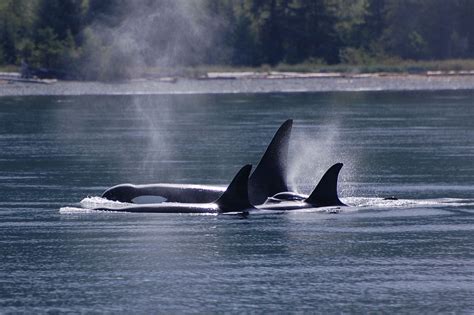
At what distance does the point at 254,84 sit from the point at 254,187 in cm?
8209

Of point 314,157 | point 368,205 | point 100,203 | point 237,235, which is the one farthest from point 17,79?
point 237,235

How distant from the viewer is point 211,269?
91.7 ft

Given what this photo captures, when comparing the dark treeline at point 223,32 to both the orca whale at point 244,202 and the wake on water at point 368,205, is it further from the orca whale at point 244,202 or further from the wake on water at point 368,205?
the orca whale at point 244,202

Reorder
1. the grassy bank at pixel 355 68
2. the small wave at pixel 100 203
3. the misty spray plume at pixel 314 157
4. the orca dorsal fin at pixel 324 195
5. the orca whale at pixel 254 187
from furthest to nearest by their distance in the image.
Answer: the grassy bank at pixel 355 68 → the misty spray plume at pixel 314 157 → the orca whale at pixel 254 187 → the small wave at pixel 100 203 → the orca dorsal fin at pixel 324 195

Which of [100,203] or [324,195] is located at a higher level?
[324,195]

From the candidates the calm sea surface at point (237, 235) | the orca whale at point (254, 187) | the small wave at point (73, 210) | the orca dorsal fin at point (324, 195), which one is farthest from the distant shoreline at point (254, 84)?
the orca dorsal fin at point (324, 195)

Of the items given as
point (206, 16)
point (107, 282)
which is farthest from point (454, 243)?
point (206, 16)

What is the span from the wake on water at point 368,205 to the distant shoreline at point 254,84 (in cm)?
7377

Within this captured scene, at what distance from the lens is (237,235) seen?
104ft

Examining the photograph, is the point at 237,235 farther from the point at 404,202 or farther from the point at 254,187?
the point at 404,202

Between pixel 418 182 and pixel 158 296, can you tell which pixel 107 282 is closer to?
pixel 158 296

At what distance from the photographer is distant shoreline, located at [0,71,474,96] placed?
113062 millimetres

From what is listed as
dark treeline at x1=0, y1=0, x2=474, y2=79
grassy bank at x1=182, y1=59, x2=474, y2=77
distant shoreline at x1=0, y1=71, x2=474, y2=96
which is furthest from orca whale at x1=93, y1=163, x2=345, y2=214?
grassy bank at x1=182, y1=59, x2=474, y2=77

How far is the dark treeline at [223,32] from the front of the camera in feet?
395
